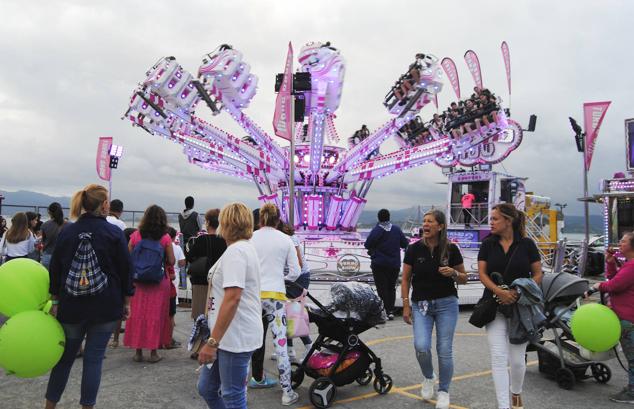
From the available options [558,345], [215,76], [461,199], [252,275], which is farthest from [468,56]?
[252,275]

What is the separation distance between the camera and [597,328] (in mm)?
4578

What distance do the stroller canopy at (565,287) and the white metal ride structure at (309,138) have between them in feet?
18.8

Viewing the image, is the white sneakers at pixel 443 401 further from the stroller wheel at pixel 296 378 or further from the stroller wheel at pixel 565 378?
the stroller wheel at pixel 565 378

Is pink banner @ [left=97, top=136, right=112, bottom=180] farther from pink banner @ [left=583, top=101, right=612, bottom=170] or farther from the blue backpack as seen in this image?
pink banner @ [left=583, top=101, right=612, bottom=170]

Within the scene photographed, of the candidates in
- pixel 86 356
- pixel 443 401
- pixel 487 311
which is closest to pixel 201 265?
pixel 86 356

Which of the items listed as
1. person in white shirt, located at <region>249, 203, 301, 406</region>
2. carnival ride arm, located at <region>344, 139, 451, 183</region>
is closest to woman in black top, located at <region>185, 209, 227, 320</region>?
person in white shirt, located at <region>249, 203, 301, 406</region>

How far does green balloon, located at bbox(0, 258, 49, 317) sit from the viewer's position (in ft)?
11.8

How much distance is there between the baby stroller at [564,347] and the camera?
5.06 metres

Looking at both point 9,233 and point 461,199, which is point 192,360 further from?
point 461,199

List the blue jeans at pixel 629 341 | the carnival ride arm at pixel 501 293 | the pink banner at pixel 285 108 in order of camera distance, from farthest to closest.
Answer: the pink banner at pixel 285 108, the blue jeans at pixel 629 341, the carnival ride arm at pixel 501 293

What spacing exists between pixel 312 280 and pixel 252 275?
7.01 meters

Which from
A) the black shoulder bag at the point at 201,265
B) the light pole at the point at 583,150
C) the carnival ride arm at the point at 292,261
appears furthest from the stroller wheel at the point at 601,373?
the light pole at the point at 583,150

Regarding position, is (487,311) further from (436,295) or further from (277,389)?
(277,389)

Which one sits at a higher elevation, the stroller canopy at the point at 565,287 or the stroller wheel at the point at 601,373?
the stroller canopy at the point at 565,287
